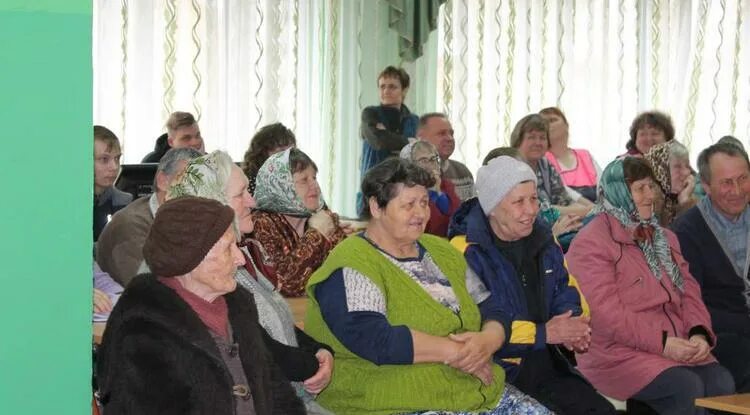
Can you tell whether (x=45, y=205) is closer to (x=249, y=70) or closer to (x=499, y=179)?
(x=499, y=179)

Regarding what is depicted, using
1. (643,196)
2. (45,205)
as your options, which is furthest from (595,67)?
(45,205)

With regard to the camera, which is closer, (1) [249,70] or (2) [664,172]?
(2) [664,172]

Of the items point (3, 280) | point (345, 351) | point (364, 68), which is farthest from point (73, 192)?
point (364, 68)

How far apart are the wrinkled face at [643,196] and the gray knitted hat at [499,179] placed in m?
0.65

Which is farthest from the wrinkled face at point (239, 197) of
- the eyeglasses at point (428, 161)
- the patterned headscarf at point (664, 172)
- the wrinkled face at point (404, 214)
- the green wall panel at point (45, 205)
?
the patterned headscarf at point (664, 172)

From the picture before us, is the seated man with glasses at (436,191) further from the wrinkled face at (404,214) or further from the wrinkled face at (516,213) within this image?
the wrinkled face at (404,214)

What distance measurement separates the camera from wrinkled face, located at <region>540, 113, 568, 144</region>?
24.4 ft

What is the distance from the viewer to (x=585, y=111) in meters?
9.02

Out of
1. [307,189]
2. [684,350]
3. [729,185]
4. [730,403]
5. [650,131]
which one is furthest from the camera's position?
[650,131]

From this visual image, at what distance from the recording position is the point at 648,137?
723 centimetres

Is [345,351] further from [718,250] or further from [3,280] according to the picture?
[718,250]

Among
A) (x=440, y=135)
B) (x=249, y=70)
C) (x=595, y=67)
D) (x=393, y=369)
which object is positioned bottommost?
(x=393, y=369)

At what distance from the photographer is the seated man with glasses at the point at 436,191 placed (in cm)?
560

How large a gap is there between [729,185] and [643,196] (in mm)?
594
